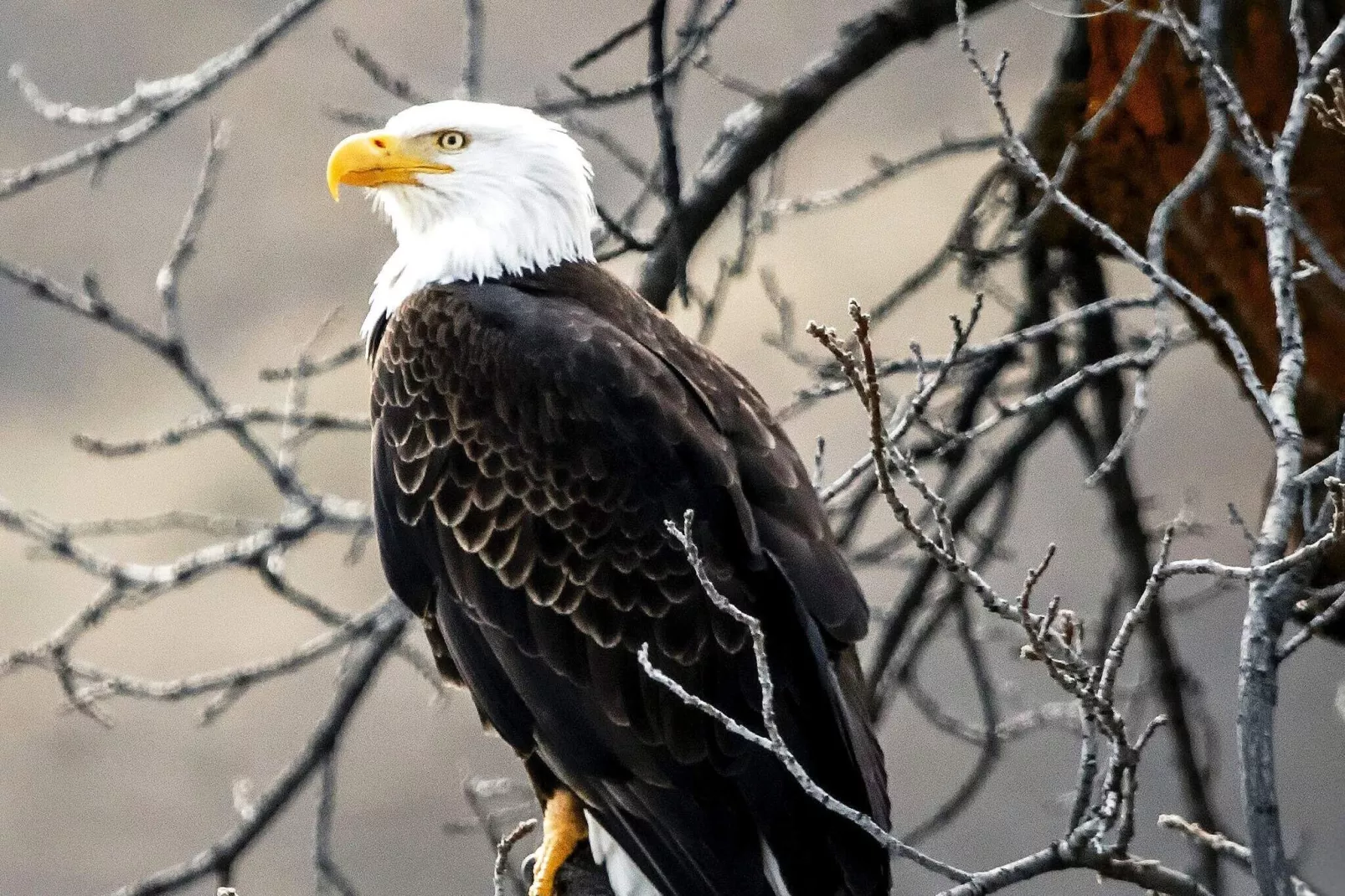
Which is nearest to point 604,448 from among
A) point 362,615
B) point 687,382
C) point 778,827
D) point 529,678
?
point 687,382

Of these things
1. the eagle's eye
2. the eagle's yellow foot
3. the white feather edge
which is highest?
the eagle's eye

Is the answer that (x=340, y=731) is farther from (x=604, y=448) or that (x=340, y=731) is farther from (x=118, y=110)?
(x=118, y=110)

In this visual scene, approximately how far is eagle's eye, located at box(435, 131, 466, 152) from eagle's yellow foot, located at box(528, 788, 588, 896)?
1350 mm

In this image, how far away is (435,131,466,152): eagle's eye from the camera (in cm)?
369

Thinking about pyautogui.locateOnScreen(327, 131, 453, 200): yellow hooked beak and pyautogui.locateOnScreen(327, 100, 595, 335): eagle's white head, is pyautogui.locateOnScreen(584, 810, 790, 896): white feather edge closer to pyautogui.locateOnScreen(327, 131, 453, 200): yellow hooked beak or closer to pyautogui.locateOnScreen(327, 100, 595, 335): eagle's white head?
pyautogui.locateOnScreen(327, 100, 595, 335): eagle's white head

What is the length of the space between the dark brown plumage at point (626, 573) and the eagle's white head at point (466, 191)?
22 cm

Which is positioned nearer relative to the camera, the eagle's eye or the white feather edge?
the white feather edge

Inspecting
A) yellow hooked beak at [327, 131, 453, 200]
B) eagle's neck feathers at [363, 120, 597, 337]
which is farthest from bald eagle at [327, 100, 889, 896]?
yellow hooked beak at [327, 131, 453, 200]

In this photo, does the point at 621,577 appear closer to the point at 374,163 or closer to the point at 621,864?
the point at 621,864

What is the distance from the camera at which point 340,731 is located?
12.6 ft

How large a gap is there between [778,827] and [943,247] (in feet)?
5.05

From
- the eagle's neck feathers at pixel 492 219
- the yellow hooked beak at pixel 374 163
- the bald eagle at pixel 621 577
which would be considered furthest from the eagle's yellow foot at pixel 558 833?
the yellow hooked beak at pixel 374 163

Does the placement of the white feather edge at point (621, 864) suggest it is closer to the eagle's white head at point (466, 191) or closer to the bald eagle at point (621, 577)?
the bald eagle at point (621, 577)

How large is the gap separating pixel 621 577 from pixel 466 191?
0.99 meters
